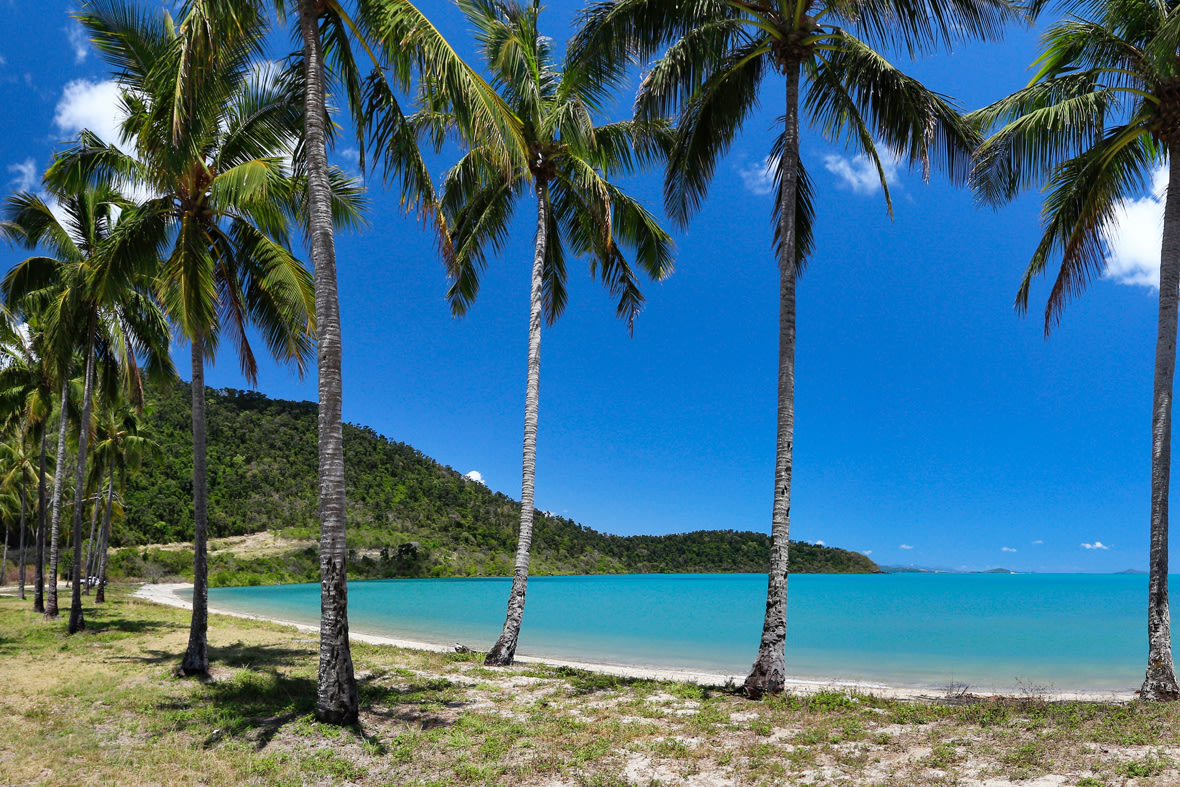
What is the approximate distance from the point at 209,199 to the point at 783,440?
9941 millimetres

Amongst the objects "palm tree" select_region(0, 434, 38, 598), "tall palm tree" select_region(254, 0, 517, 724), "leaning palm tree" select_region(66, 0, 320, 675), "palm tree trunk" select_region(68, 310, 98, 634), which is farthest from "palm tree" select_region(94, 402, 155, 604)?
"tall palm tree" select_region(254, 0, 517, 724)

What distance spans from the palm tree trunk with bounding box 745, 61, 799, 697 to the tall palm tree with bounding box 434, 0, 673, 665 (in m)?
2.99

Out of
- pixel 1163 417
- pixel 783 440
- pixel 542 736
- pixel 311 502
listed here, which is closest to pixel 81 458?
Answer: pixel 542 736

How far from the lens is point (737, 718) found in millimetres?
8008

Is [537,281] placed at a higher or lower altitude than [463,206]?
lower

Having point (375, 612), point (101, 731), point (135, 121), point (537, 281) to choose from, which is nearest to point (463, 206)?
point (537, 281)

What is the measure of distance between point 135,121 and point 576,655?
15.8m

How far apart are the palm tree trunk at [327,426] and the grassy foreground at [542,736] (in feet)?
1.63

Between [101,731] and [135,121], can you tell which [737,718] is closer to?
[101,731]

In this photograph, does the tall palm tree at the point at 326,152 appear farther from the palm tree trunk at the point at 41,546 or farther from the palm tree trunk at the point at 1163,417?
the palm tree trunk at the point at 41,546

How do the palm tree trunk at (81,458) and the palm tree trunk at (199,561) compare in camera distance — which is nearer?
the palm tree trunk at (199,561)

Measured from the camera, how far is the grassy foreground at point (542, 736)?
19.7 feet

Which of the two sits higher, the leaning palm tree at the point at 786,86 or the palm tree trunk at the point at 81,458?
the leaning palm tree at the point at 786,86

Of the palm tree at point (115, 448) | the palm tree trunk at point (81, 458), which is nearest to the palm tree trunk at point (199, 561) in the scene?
the palm tree trunk at point (81, 458)
